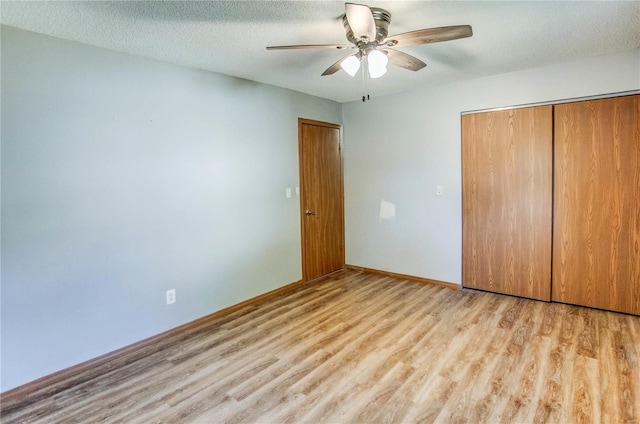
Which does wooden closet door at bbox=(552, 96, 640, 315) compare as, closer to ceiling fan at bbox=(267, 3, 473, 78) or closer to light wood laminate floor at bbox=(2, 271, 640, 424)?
light wood laminate floor at bbox=(2, 271, 640, 424)

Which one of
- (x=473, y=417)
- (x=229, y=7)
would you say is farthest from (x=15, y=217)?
(x=473, y=417)

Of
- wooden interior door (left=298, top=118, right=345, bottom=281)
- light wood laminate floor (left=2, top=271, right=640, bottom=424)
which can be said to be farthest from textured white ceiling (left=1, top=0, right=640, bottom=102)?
light wood laminate floor (left=2, top=271, right=640, bottom=424)

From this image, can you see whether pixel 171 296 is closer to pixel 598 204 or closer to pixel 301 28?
pixel 301 28

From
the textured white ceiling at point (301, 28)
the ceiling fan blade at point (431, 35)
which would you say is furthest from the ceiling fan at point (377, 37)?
the textured white ceiling at point (301, 28)

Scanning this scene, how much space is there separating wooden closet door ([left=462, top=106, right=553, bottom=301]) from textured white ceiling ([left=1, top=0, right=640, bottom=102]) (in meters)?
0.64

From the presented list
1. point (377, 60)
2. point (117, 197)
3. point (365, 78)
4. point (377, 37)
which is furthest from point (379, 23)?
point (117, 197)

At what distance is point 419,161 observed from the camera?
4223mm

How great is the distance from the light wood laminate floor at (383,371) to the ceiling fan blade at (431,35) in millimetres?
2077

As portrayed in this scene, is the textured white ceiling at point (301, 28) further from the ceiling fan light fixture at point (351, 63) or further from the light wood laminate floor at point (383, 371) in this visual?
the light wood laminate floor at point (383, 371)

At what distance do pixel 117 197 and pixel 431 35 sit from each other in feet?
7.94

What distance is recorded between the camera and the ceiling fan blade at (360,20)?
67.4 inches

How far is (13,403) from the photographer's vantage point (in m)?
2.16

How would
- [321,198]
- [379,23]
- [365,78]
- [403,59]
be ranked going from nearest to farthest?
[379,23] → [403,59] → [365,78] → [321,198]

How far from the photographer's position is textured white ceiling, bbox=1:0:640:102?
6.79 ft
